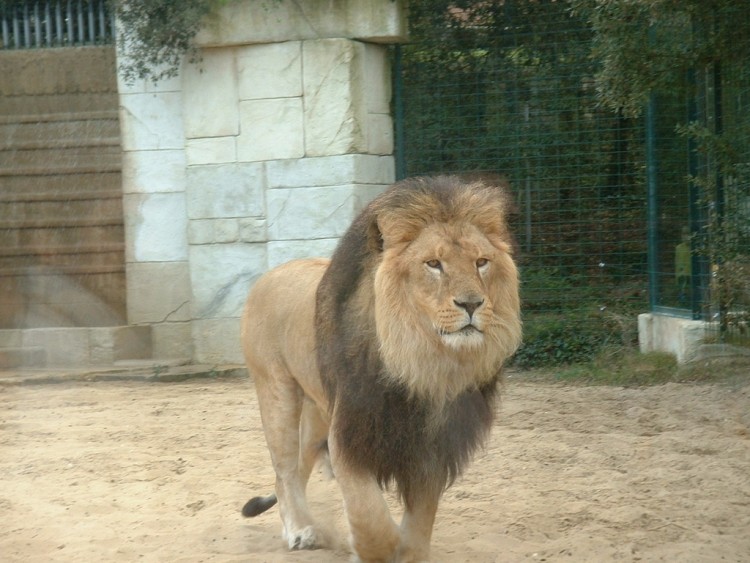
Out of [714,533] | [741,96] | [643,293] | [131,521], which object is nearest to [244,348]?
[131,521]

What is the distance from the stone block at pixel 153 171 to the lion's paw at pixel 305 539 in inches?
215

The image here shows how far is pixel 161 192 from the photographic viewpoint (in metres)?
9.77

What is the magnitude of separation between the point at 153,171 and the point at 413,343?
6470mm

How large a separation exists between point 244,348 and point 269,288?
0.33 meters

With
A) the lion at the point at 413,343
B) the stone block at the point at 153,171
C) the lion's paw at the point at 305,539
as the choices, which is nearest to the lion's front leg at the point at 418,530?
the lion at the point at 413,343

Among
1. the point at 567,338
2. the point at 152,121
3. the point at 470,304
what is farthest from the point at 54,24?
the point at 470,304

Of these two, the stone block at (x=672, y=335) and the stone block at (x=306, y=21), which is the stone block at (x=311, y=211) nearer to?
the stone block at (x=306, y=21)

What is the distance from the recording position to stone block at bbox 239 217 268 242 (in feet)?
30.6

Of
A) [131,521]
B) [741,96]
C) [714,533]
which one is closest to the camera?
[714,533]

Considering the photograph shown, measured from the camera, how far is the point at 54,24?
1038cm

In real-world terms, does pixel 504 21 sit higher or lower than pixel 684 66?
higher

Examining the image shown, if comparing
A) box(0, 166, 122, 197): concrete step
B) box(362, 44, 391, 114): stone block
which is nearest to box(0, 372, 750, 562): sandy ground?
box(0, 166, 122, 197): concrete step

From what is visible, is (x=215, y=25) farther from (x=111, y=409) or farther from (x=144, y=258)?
(x=111, y=409)

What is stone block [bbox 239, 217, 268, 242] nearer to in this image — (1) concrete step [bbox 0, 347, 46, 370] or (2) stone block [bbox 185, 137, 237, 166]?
(2) stone block [bbox 185, 137, 237, 166]
